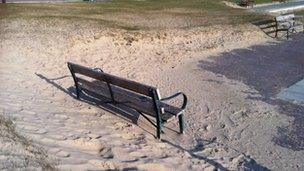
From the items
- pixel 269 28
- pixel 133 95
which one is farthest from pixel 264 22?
pixel 133 95

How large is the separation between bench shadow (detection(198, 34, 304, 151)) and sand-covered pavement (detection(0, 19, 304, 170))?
0.02 meters

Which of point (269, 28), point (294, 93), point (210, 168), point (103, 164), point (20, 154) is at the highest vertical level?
point (20, 154)

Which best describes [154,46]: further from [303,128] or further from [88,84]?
[303,128]

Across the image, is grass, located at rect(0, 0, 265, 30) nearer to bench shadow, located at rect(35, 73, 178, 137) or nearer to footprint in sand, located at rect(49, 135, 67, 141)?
bench shadow, located at rect(35, 73, 178, 137)

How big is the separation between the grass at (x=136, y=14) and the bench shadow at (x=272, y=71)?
3.41 metres

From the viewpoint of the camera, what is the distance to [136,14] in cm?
1959

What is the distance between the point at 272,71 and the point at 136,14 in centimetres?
863

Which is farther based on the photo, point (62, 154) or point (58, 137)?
point (58, 137)

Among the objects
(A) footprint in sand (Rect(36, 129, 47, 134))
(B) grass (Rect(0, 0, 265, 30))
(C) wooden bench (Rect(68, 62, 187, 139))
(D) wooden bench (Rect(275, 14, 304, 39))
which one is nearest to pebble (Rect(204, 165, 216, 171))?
(C) wooden bench (Rect(68, 62, 187, 139))

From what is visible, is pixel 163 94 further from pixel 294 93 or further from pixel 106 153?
pixel 106 153

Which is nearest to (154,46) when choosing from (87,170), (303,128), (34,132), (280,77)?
(280,77)

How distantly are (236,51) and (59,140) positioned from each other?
30.7 feet

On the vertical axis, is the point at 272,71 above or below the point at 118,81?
below

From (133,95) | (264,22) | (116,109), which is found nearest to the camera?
(133,95)
